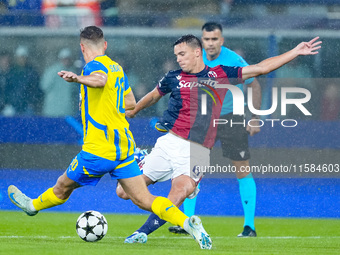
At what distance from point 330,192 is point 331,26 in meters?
2.52

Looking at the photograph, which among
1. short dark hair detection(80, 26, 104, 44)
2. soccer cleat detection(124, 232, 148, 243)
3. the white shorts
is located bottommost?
soccer cleat detection(124, 232, 148, 243)

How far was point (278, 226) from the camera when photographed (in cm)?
921

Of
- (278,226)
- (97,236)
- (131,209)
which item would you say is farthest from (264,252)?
(131,209)

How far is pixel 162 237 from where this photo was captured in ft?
25.6

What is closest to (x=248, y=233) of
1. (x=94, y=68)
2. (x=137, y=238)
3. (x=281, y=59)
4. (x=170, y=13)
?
(x=137, y=238)

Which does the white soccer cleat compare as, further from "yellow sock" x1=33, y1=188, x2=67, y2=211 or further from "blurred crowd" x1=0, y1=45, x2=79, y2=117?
"blurred crowd" x1=0, y1=45, x2=79, y2=117

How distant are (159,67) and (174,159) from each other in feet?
15.8

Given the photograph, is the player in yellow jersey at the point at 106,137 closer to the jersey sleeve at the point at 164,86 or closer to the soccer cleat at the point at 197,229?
the soccer cleat at the point at 197,229

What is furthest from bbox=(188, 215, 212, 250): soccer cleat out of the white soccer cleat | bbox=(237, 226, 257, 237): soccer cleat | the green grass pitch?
bbox=(237, 226, 257, 237): soccer cleat

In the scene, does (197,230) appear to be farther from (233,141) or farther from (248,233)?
(233,141)

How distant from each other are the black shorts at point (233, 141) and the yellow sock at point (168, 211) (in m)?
2.14

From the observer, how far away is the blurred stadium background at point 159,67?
11.5 metres

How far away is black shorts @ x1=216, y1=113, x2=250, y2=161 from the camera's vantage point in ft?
27.9

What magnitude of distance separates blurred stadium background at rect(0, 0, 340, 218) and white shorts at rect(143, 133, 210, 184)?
3767mm
